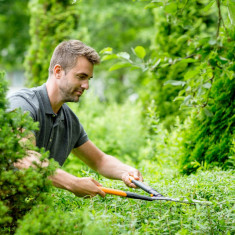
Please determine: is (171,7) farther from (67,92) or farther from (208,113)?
(67,92)

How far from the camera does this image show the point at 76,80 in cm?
277

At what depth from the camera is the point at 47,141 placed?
2830 mm

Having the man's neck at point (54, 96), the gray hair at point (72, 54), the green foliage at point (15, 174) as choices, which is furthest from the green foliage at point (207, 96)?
the green foliage at point (15, 174)

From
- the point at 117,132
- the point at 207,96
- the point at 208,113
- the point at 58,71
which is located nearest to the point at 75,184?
the point at 58,71

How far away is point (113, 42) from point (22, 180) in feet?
46.8

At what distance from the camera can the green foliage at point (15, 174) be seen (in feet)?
5.36

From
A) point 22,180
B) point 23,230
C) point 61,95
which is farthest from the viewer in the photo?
point 61,95

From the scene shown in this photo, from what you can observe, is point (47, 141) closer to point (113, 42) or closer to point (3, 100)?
point (3, 100)

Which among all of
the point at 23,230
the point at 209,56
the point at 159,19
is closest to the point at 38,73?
the point at 159,19

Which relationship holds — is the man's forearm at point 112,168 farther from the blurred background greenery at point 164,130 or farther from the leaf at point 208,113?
the leaf at point 208,113

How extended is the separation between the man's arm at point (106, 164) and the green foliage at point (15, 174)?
0.93 m

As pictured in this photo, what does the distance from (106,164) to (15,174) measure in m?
1.33

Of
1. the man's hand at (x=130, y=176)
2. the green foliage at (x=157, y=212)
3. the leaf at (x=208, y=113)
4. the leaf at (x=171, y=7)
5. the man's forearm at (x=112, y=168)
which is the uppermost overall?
the leaf at (x=171, y=7)

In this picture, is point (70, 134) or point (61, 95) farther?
point (70, 134)
